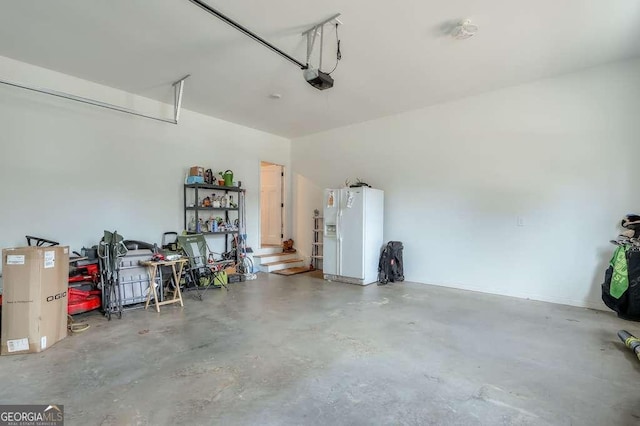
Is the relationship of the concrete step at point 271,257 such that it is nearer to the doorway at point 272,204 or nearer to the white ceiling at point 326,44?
the doorway at point 272,204

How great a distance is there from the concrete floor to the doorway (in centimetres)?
378

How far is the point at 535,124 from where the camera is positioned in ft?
15.3

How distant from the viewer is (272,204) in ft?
26.3

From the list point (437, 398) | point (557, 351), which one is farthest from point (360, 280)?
point (437, 398)

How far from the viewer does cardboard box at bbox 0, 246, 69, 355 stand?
2832 mm

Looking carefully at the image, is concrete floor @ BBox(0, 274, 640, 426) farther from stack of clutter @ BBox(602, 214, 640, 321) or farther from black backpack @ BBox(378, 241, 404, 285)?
black backpack @ BBox(378, 241, 404, 285)

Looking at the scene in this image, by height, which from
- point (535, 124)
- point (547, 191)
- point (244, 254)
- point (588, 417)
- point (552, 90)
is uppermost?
point (552, 90)

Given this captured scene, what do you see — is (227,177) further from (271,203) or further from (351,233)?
(351,233)

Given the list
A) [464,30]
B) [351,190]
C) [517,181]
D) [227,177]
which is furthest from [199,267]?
[517,181]

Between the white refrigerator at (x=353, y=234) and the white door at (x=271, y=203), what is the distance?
6.83 ft

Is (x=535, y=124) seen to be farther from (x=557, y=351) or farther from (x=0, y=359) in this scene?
(x=0, y=359)

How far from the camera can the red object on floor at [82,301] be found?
3.78 metres

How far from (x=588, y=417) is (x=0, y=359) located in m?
4.60

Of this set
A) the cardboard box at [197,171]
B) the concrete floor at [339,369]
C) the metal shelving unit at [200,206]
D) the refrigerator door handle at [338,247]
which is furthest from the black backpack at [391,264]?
the cardboard box at [197,171]
